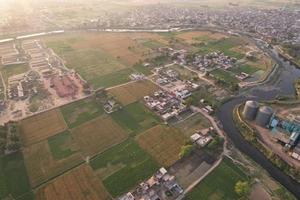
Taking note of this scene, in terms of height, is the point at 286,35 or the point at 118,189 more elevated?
the point at 286,35

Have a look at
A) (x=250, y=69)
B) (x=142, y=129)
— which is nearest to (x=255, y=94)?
(x=250, y=69)

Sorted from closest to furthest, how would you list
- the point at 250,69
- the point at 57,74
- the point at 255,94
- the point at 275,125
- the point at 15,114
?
the point at 275,125 < the point at 15,114 < the point at 255,94 < the point at 57,74 < the point at 250,69

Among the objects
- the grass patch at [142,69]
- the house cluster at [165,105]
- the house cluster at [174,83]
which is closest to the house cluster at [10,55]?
the grass patch at [142,69]

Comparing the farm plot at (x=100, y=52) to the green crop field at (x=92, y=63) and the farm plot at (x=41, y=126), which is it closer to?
the green crop field at (x=92, y=63)

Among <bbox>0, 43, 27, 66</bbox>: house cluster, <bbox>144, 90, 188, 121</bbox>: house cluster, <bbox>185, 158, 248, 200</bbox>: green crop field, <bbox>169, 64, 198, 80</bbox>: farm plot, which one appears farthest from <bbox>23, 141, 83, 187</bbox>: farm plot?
<bbox>0, 43, 27, 66</bbox>: house cluster

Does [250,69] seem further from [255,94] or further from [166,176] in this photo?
[166,176]

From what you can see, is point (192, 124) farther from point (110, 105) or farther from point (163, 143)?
point (110, 105)
